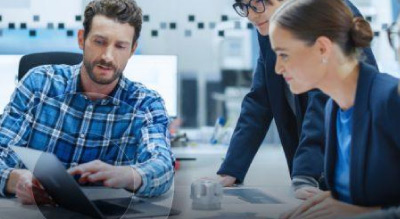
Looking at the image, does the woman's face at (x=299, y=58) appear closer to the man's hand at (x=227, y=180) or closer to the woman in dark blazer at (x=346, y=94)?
the woman in dark blazer at (x=346, y=94)

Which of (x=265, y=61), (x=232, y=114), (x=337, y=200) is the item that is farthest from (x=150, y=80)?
(x=337, y=200)

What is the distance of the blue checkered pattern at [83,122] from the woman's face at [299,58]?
0.45 meters

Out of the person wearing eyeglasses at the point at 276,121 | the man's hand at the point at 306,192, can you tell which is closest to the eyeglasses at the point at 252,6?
the person wearing eyeglasses at the point at 276,121

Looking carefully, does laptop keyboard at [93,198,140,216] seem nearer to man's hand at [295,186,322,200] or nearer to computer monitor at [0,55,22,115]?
→ man's hand at [295,186,322,200]

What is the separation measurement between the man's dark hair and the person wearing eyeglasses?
0.89ft

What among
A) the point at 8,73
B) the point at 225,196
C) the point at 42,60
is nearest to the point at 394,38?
the point at 225,196

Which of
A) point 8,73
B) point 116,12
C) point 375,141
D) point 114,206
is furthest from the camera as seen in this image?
point 8,73

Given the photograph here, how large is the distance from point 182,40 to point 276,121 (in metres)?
0.53

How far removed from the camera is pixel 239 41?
1.72m

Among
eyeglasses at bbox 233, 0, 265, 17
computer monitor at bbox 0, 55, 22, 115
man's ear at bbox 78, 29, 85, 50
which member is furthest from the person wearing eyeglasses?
computer monitor at bbox 0, 55, 22, 115

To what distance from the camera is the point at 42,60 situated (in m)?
1.67

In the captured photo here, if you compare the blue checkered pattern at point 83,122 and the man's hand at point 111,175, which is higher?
the blue checkered pattern at point 83,122

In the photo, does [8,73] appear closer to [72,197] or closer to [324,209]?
[72,197]

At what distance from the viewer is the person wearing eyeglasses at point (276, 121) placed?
3.93ft
